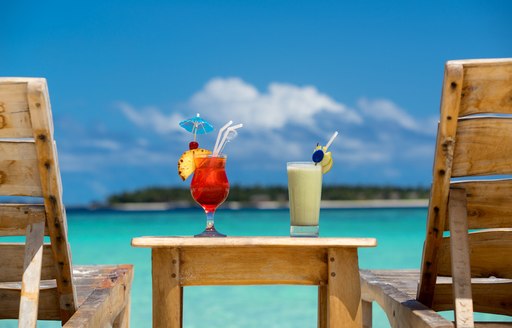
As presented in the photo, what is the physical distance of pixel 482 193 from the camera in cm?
195

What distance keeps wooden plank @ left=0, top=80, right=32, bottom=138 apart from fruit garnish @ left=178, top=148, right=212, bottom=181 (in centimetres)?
42

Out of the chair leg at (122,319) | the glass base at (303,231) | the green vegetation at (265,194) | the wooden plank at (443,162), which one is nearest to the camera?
the wooden plank at (443,162)

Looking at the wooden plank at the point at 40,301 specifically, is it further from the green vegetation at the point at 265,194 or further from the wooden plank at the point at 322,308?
the green vegetation at the point at 265,194

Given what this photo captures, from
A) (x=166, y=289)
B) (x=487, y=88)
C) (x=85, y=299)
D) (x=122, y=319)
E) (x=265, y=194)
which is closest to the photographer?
(x=487, y=88)

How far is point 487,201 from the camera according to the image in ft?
6.44

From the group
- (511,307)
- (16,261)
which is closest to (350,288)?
(511,307)

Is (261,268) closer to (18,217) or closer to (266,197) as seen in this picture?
(18,217)

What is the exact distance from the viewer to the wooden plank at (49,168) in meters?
1.83

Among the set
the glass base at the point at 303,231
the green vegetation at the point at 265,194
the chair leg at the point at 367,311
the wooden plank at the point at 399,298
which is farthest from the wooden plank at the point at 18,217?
A: the green vegetation at the point at 265,194

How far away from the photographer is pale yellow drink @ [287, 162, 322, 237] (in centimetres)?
201

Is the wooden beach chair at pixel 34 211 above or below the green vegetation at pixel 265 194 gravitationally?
above

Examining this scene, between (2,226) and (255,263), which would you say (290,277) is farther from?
(2,226)

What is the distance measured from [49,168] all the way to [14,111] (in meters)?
0.17

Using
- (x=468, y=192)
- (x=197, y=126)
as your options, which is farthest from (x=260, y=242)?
Result: (x=468, y=192)
